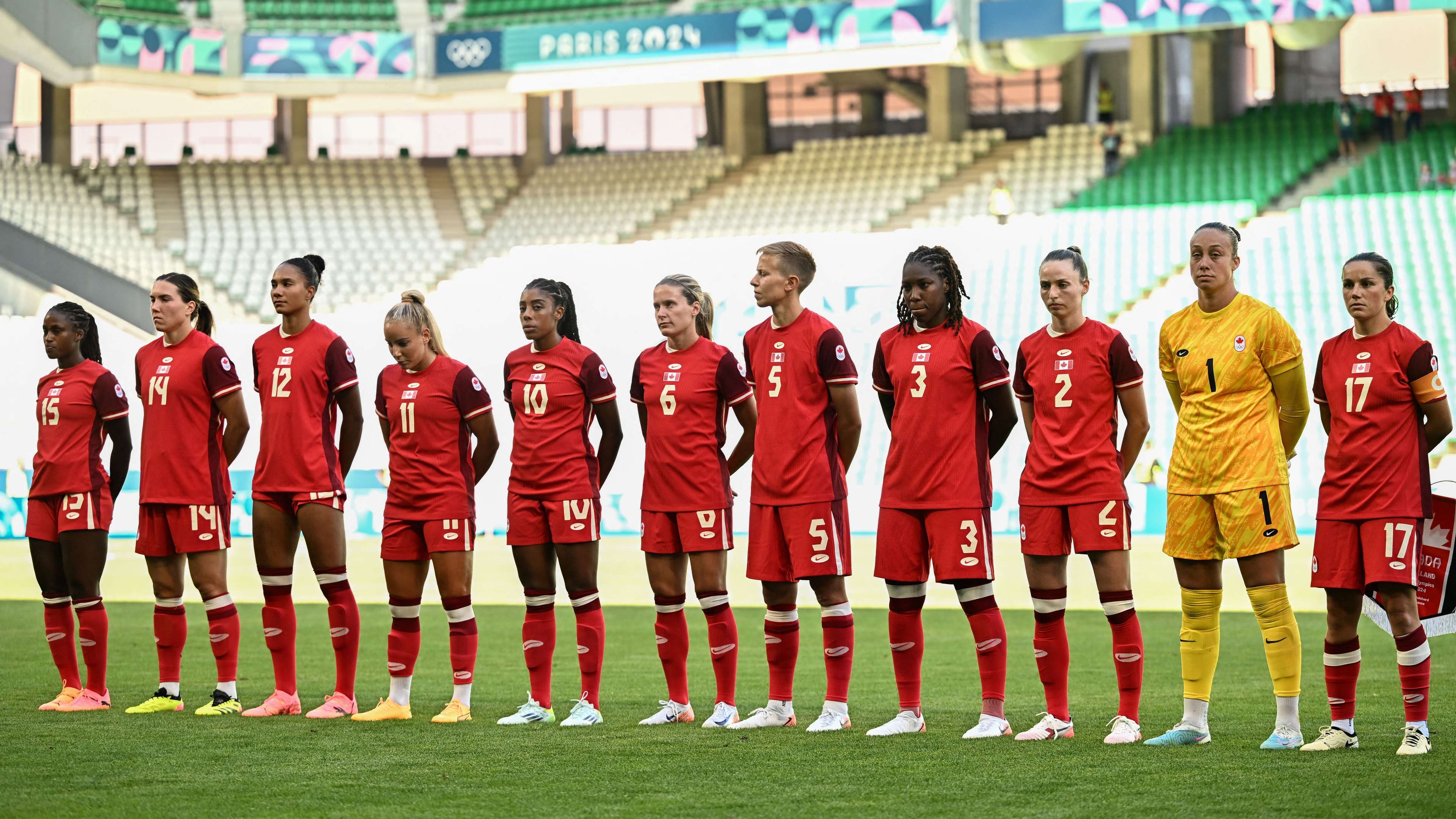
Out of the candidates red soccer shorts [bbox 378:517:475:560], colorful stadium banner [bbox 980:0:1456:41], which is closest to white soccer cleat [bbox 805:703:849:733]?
red soccer shorts [bbox 378:517:475:560]

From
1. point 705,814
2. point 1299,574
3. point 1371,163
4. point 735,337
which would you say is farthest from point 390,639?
point 1371,163

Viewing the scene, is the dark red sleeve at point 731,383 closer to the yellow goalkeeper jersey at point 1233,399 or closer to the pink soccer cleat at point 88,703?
the yellow goalkeeper jersey at point 1233,399

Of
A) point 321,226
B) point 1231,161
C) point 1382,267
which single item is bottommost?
point 1382,267

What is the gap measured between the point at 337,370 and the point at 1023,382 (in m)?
3.17

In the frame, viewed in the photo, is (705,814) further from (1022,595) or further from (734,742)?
(1022,595)

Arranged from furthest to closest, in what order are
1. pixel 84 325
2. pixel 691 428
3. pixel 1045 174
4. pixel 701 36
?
pixel 1045 174, pixel 701 36, pixel 84 325, pixel 691 428

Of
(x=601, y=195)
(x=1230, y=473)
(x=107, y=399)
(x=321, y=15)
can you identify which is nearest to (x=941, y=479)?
(x=1230, y=473)

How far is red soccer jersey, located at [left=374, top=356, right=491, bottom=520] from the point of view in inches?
300

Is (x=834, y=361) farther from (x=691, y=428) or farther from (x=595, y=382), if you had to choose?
(x=595, y=382)

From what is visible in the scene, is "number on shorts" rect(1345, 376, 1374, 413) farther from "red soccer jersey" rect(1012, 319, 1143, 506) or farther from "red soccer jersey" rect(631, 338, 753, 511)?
"red soccer jersey" rect(631, 338, 753, 511)

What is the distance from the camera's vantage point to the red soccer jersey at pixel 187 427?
7.92 meters

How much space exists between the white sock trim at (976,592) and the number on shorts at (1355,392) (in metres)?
1.59

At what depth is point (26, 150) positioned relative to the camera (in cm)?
3397

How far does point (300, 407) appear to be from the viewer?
7.77 meters
